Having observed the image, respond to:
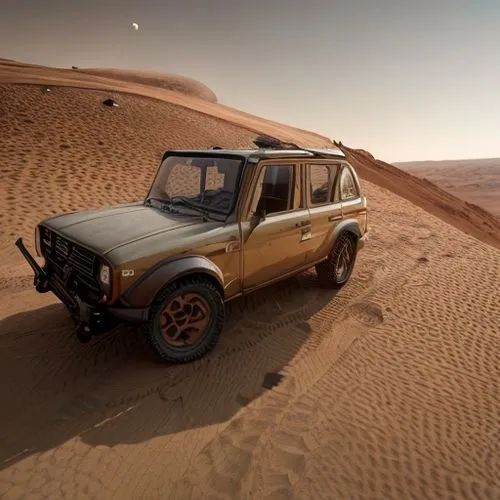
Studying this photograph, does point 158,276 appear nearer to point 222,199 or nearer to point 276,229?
point 222,199

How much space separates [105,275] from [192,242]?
78 cm

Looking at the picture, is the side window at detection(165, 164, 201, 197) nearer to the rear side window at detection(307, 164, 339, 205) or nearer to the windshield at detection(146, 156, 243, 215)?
the windshield at detection(146, 156, 243, 215)

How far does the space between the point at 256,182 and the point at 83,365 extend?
2.49m

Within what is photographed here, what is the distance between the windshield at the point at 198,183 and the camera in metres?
3.69

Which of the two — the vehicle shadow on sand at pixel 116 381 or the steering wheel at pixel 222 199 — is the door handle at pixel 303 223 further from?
the vehicle shadow on sand at pixel 116 381

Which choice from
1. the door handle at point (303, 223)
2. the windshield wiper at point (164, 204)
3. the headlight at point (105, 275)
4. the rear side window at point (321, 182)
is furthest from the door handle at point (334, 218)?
the headlight at point (105, 275)

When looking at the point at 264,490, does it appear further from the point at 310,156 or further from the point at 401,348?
the point at 310,156

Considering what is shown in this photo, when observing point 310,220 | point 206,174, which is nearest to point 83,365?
point 206,174

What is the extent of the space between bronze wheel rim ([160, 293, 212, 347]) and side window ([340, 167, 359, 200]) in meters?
2.70

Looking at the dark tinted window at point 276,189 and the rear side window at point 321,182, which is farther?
the rear side window at point 321,182

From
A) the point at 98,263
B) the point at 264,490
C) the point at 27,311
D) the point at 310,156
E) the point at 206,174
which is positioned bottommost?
the point at 27,311

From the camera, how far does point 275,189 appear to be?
4.20 meters

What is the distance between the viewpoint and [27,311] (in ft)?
14.6

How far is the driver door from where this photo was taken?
12.3 feet
